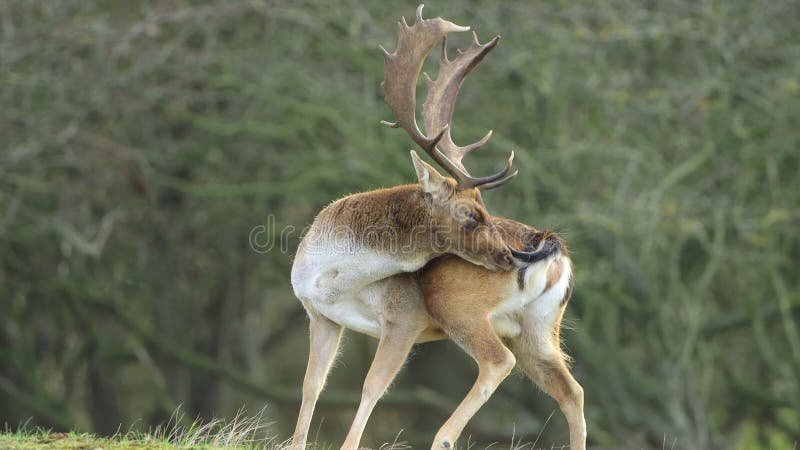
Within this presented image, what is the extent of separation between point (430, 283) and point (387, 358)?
0.57 metres

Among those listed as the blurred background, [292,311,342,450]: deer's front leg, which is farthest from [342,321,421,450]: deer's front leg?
the blurred background

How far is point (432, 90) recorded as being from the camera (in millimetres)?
8203

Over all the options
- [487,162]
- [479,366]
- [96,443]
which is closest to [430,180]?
[479,366]

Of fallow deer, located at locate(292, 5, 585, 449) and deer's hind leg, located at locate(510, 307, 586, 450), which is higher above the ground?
fallow deer, located at locate(292, 5, 585, 449)

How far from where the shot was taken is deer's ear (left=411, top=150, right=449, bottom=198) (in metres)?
7.56

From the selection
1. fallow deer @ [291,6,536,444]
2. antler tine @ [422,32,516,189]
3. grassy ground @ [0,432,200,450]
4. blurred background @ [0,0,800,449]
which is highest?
antler tine @ [422,32,516,189]

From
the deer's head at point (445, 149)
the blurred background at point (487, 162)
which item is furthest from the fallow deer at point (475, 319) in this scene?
the blurred background at point (487, 162)

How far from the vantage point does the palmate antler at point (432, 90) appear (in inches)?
303

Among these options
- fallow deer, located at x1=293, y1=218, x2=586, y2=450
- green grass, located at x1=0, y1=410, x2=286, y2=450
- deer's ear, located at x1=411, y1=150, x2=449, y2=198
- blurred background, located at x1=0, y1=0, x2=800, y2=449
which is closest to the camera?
green grass, located at x1=0, y1=410, x2=286, y2=450

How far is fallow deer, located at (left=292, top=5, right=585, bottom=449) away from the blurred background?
5.57 m

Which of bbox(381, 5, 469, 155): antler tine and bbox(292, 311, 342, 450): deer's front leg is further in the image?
bbox(381, 5, 469, 155): antler tine

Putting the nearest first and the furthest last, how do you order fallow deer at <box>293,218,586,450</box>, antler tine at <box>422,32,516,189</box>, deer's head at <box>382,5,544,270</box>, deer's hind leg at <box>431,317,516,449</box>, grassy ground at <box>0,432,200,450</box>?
grassy ground at <box>0,432,200,450</box> → deer's hind leg at <box>431,317,516,449</box> → fallow deer at <box>293,218,586,450</box> → deer's head at <box>382,5,544,270</box> → antler tine at <box>422,32,516,189</box>

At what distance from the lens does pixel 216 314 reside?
18859 mm

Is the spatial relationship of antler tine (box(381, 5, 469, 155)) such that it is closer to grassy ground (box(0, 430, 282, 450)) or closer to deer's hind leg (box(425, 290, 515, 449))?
Answer: deer's hind leg (box(425, 290, 515, 449))
